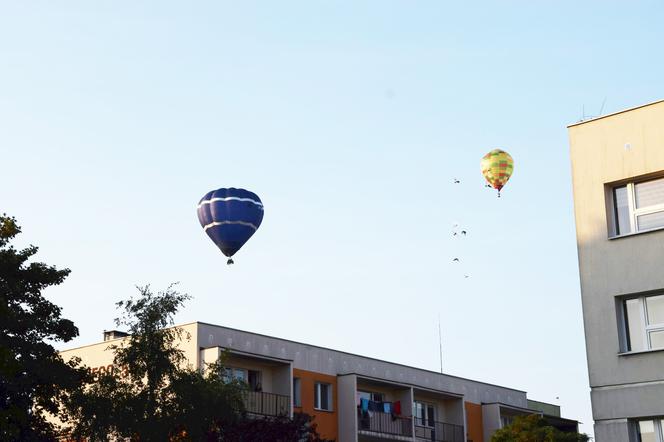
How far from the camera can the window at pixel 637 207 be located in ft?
65.1

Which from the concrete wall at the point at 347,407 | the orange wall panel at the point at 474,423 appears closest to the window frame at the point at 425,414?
the orange wall panel at the point at 474,423

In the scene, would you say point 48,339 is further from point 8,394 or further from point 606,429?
point 606,429

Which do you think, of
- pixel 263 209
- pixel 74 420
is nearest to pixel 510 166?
pixel 263 209

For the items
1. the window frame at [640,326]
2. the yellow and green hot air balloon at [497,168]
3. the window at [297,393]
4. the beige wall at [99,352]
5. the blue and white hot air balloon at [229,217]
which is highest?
the yellow and green hot air balloon at [497,168]

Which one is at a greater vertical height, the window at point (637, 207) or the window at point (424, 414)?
the window at point (424, 414)

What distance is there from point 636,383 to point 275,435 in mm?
11596

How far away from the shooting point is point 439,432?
50750mm

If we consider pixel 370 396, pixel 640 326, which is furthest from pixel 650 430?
pixel 370 396

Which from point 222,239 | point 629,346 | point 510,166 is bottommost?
point 629,346

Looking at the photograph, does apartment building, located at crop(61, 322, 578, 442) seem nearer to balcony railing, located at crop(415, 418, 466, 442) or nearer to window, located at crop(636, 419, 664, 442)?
balcony railing, located at crop(415, 418, 466, 442)

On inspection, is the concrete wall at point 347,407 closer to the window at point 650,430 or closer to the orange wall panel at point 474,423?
the orange wall panel at point 474,423

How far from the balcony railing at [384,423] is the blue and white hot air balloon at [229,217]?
355 inches

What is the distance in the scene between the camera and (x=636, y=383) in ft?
63.4

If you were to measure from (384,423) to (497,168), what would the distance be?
12246 millimetres
